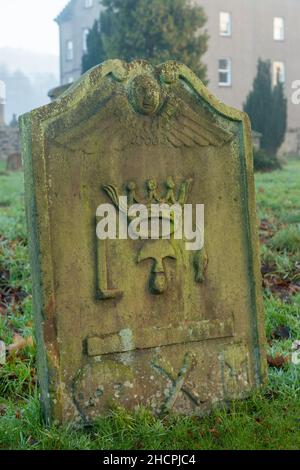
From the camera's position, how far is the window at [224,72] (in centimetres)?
3341

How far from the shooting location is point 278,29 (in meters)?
35.7

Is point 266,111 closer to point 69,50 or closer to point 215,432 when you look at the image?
point 69,50

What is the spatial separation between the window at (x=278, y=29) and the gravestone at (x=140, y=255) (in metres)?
34.3

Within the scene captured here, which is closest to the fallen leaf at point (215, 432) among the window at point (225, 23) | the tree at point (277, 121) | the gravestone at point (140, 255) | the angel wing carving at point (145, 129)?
the gravestone at point (140, 255)

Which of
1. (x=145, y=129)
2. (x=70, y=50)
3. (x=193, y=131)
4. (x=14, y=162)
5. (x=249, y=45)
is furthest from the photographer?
(x=70, y=50)

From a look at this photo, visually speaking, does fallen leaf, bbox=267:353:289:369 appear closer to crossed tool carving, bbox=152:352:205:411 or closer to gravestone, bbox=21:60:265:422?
gravestone, bbox=21:60:265:422

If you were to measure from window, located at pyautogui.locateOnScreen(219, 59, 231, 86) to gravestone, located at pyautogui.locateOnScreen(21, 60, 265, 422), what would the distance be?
31095 mm

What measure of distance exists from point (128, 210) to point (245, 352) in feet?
3.47

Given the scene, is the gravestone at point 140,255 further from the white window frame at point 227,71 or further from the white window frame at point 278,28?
the white window frame at point 278,28

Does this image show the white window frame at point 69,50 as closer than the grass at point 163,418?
No

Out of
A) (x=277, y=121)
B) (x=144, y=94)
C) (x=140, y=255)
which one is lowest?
(x=140, y=255)

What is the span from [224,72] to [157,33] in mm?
14189

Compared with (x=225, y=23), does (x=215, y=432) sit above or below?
below

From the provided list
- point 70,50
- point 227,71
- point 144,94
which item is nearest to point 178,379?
point 144,94
